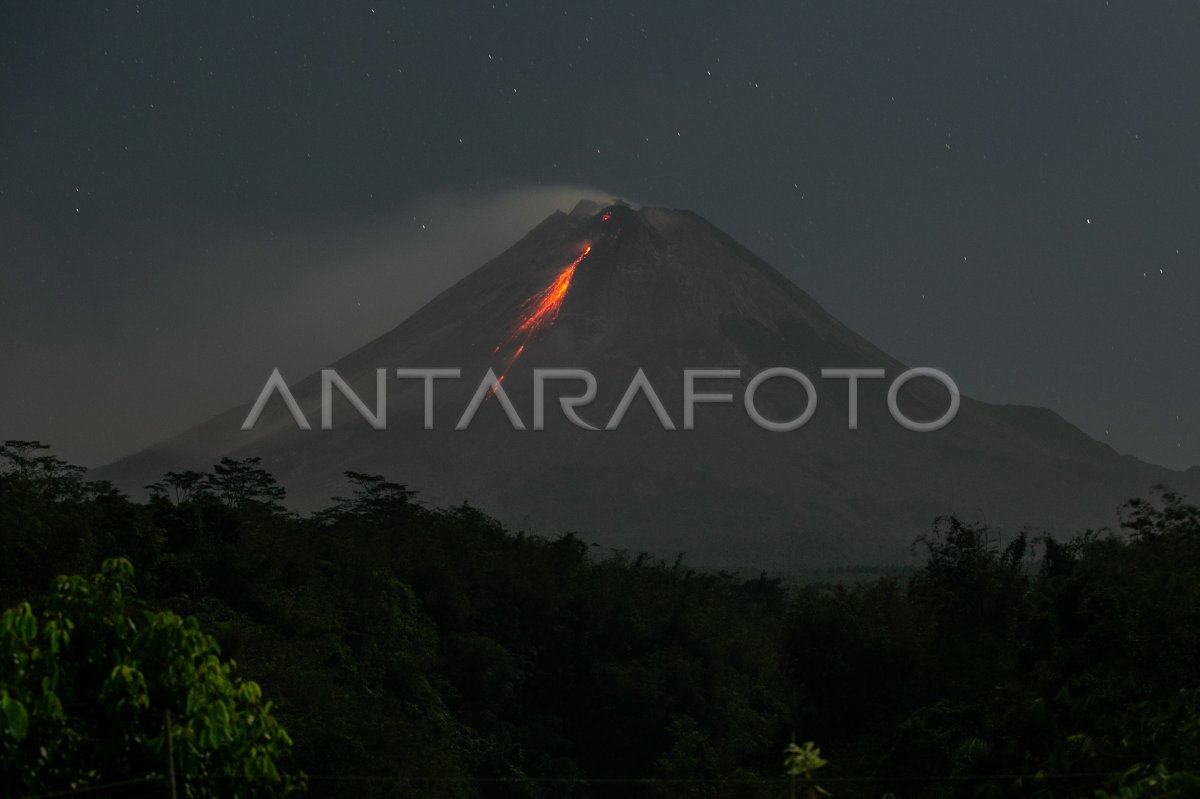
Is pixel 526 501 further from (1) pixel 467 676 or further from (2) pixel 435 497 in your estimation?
(1) pixel 467 676

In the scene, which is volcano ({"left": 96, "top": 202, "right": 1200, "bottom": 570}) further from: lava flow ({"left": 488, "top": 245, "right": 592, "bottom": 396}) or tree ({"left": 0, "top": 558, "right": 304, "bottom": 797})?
tree ({"left": 0, "top": 558, "right": 304, "bottom": 797})

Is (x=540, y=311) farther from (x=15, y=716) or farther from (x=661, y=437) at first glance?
(x=15, y=716)

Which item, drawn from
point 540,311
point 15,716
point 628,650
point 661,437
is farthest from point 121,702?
point 540,311

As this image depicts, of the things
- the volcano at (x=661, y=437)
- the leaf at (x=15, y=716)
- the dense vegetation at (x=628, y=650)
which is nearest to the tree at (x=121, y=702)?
the leaf at (x=15, y=716)

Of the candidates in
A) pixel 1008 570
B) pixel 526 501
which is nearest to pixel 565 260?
pixel 526 501

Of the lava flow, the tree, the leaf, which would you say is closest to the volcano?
the lava flow

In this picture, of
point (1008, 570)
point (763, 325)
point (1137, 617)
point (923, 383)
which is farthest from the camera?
point (923, 383)
